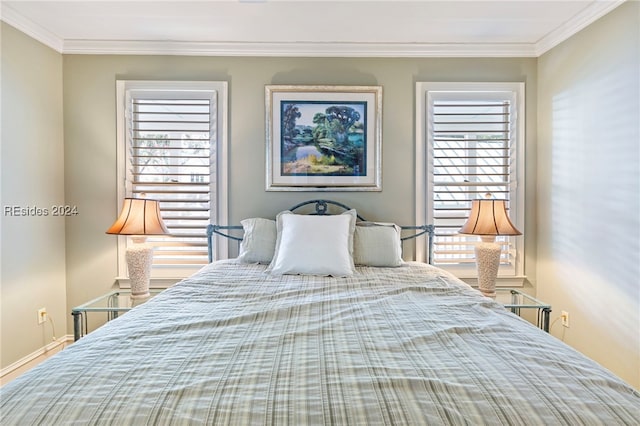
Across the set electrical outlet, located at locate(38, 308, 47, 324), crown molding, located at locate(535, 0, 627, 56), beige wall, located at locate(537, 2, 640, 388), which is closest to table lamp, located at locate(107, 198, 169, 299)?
electrical outlet, located at locate(38, 308, 47, 324)

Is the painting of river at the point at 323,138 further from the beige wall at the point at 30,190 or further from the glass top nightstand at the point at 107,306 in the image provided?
the beige wall at the point at 30,190

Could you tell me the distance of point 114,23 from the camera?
8.74 ft

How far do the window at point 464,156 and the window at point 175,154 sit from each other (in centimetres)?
171

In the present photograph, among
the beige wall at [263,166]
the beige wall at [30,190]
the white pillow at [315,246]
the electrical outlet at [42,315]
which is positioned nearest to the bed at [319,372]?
the white pillow at [315,246]

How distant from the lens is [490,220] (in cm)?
264

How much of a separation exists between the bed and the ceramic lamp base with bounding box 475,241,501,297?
1147 mm

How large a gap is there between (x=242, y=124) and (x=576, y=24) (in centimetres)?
260

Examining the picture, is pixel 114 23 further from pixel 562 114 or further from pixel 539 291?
pixel 539 291

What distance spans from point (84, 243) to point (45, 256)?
0.28 metres

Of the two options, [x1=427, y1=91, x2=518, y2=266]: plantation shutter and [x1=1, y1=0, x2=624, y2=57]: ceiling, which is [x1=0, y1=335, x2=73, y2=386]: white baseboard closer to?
[x1=1, y1=0, x2=624, y2=57]: ceiling

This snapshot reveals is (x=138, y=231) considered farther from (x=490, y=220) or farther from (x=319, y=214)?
(x=490, y=220)

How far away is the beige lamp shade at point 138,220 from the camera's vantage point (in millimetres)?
2541

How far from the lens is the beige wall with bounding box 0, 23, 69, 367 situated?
2.53 metres

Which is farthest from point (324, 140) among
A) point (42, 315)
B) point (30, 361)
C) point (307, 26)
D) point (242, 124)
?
point (30, 361)
